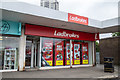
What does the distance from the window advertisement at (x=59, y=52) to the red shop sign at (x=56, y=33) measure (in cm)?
78

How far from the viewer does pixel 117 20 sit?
10391 millimetres

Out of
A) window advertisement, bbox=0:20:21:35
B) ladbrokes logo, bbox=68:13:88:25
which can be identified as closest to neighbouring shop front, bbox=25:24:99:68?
window advertisement, bbox=0:20:21:35

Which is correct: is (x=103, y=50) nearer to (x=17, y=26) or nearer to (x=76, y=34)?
(x=76, y=34)

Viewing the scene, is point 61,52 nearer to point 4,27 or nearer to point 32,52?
point 32,52

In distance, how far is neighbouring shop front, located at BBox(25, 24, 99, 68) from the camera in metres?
10.0

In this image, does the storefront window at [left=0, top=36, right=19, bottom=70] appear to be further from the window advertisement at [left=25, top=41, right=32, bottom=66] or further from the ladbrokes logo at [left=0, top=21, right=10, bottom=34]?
the window advertisement at [left=25, top=41, right=32, bottom=66]

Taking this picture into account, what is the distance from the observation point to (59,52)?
37.3 feet

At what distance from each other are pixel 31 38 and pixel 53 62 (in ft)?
9.93

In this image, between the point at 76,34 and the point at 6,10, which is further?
the point at 76,34

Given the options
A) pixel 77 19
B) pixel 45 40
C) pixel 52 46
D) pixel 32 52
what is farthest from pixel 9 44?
pixel 77 19

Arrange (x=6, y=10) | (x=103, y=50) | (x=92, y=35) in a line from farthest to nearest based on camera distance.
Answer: (x=103, y=50) < (x=92, y=35) < (x=6, y=10)

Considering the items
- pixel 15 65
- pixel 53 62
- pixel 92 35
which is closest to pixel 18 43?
pixel 15 65

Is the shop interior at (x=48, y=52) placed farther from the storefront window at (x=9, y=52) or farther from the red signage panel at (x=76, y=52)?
the storefront window at (x=9, y=52)

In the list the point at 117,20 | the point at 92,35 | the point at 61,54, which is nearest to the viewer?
the point at 117,20
